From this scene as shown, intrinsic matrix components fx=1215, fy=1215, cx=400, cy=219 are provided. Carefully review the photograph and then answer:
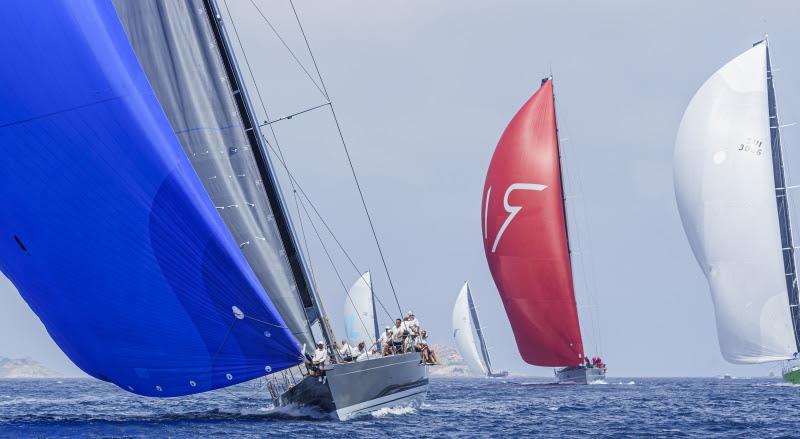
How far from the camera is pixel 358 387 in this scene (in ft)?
85.7

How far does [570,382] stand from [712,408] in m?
17.1

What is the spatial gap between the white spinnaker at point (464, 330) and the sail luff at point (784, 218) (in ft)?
191

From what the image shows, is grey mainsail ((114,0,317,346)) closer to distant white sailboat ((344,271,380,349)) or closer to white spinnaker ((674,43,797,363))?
white spinnaker ((674,43,797,363))

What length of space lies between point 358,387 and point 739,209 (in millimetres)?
21701

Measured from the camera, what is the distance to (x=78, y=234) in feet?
71.5

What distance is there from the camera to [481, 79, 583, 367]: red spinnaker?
4931 centimetres

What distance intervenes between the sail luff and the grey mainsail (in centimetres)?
2272

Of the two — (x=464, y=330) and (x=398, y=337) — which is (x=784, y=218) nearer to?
(x=398, y=337)

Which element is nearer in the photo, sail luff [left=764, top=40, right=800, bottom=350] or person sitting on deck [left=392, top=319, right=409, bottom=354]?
person sitting on deck [left=392, top=319, right=409, bottom=354]

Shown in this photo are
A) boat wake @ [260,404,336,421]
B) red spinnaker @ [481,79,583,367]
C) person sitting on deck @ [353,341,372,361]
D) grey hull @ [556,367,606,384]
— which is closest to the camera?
boat wake @ [260,404,336,421]

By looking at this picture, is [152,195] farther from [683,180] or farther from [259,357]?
[683,180]

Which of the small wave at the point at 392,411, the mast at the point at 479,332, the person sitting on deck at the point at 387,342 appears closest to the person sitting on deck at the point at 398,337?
the person sitting on deck at the point at 387,342

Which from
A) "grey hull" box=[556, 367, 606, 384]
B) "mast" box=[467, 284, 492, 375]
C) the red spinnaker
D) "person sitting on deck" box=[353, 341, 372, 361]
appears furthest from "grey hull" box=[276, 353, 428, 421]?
"mast" box=[467, 284, 492, 375]

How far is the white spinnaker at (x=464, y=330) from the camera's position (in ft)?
332
